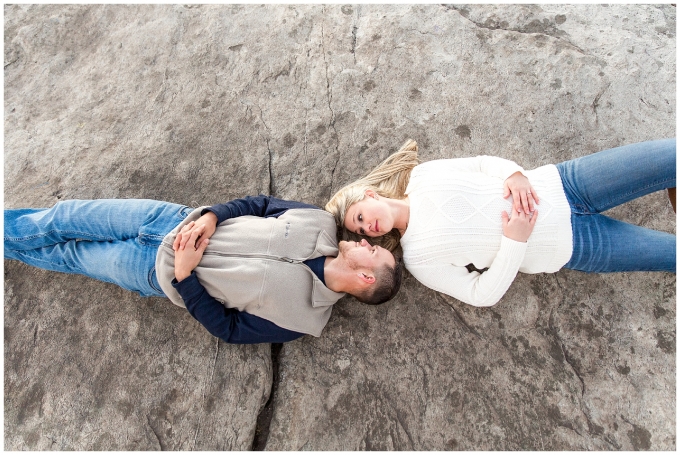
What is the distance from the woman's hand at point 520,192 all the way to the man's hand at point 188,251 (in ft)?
5.42

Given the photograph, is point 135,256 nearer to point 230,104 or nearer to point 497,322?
point 230,104

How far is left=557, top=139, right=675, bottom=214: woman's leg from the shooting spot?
2416 millimetres

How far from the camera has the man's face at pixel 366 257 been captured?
2432 millimetres

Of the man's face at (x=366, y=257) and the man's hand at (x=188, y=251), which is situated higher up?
the man's hand at (x=188, y=251)

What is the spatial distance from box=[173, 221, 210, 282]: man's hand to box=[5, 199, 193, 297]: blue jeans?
0.22m

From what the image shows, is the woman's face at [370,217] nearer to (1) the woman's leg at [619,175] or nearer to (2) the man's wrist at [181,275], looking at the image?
(2) the man's wrist at [181,275]

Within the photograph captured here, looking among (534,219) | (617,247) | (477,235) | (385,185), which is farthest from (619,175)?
(385,185)

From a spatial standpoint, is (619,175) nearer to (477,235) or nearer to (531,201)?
(531,201)

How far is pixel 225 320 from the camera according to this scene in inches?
95.1

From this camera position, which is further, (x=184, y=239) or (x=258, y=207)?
(x=258, y=207)

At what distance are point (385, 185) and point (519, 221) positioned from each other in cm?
81

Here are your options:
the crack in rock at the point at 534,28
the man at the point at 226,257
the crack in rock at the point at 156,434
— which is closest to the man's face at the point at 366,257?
the man at the point at 226,257

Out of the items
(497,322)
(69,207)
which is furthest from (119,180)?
(497,322)

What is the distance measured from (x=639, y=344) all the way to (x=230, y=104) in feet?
9.89
